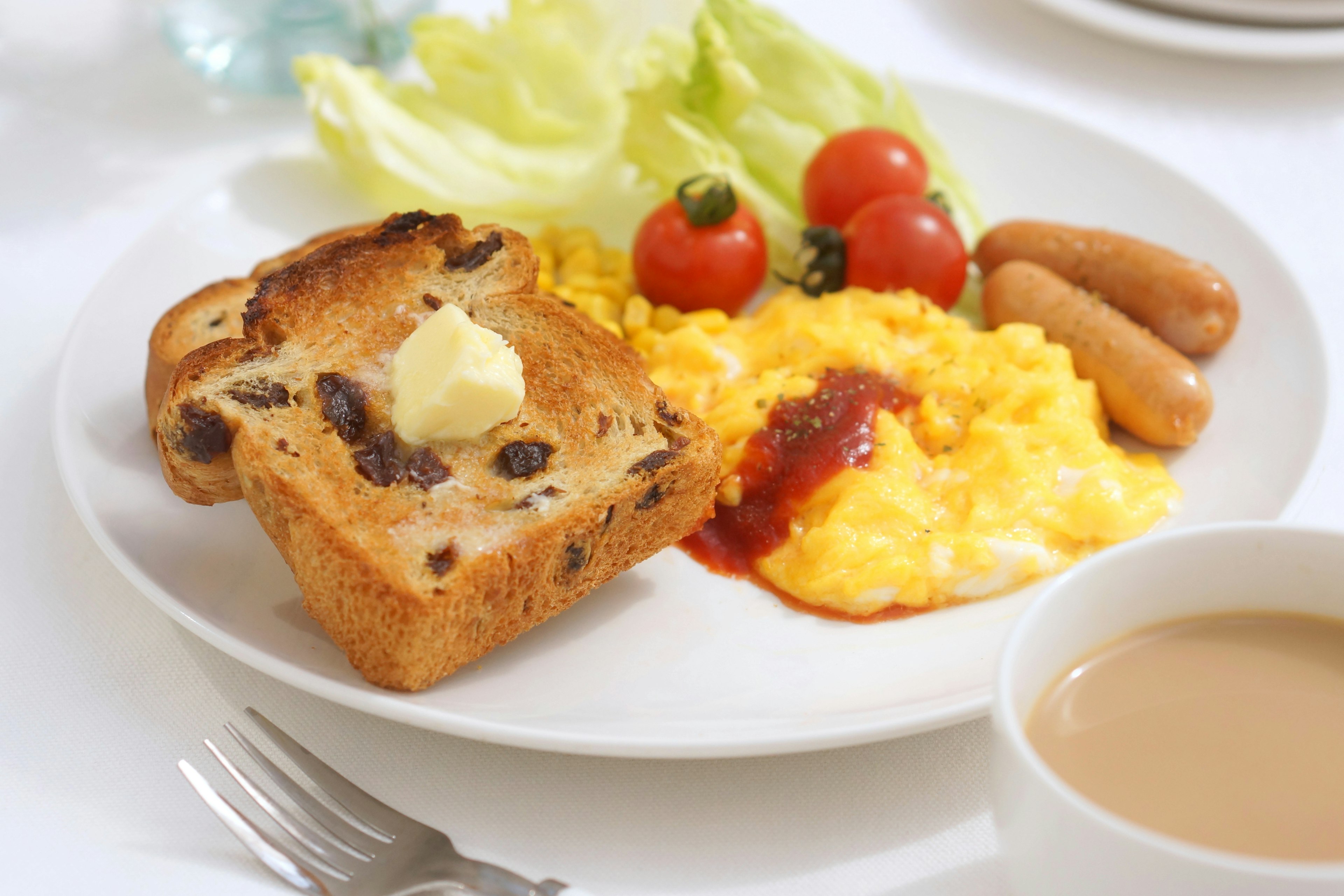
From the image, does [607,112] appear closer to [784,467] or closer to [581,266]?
[581,266]

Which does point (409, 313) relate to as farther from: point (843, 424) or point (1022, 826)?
point (1022, 826)

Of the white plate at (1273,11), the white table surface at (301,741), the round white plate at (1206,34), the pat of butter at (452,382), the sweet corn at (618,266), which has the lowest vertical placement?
the white table surface at (301,741)

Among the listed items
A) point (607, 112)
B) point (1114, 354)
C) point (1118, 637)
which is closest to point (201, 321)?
point (607, 112)

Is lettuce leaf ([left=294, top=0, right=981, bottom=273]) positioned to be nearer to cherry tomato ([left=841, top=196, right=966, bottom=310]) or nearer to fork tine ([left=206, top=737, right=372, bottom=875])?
cherry tomato ([left=841, top=196, right=966, bottom=310])

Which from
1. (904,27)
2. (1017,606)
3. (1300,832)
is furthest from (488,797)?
(904,27)

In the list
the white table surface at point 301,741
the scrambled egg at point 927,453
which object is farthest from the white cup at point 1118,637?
the scrambled egg at point 927,453

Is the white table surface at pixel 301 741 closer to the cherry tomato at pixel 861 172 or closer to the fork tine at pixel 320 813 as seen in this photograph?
the fork tine at pixel 320 813

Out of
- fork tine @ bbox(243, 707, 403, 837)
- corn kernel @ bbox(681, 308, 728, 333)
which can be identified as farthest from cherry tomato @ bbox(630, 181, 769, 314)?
fork tine @ bbox(243, 707, 403, 837)
